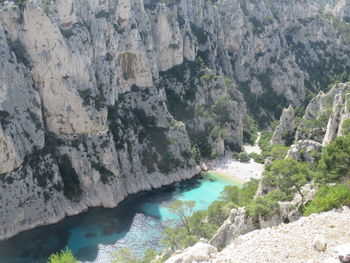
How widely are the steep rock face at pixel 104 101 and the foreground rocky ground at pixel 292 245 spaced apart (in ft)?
132

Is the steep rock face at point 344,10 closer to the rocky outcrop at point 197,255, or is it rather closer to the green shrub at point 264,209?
the green shrub at point 264,209

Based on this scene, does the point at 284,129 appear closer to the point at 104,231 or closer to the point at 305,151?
the point at 305,151

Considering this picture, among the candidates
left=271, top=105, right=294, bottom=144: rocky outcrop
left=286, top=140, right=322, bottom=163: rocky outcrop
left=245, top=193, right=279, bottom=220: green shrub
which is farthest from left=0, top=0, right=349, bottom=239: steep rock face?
left=245, top=193, right=279, bottom=220: green shrub

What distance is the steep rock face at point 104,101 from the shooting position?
191 ft

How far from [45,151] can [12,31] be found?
1836 centimetres

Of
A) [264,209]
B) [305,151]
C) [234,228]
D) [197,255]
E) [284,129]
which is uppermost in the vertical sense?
[197,255]

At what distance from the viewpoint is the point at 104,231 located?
180ft

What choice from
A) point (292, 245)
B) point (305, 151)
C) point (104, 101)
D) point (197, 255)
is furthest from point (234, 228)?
point (104, 101)

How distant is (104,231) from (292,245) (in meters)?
40.2

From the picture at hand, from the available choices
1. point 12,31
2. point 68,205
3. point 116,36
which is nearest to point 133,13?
point 116,36

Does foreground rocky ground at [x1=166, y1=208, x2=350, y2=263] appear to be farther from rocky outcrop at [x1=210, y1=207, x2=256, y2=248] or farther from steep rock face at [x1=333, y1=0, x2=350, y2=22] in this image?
steep rock face at [x1=333, y1=0, x2=350, y2=22]

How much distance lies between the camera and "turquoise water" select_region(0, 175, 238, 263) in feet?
162

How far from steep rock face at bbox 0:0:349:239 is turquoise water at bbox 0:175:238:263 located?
2.16 metres

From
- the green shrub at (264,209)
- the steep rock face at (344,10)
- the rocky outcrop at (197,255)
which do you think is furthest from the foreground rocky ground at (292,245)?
the steep rock face at (344,10)
